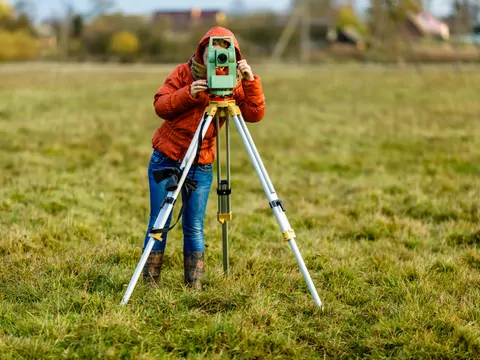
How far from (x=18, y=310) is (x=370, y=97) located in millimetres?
19739

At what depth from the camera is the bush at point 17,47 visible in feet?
218

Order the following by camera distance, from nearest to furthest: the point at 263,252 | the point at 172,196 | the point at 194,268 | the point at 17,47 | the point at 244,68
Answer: the point at 244,68 < the point at 172,196 < the point at 194,268 < the point at 263,252 < the point at 17,47

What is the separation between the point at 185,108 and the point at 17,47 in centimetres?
6991

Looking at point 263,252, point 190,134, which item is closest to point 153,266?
Result: point 190,134

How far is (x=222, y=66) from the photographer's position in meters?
4.18

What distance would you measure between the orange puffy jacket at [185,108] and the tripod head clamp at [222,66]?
9.1 inches

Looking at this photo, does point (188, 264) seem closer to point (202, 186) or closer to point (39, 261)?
point (202, 186)

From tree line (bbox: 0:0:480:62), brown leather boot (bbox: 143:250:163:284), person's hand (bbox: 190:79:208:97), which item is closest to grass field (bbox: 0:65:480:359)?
brown leather boot (bbox: 143:250:163:284)

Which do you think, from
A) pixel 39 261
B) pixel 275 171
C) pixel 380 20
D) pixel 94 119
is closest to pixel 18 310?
pixel 39 261

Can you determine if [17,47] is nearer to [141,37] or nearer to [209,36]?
[141,37]

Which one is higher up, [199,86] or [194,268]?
[199,86]

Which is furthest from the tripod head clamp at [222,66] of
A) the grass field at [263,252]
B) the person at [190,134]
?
the grass field at [263,252]

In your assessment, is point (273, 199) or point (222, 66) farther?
point (273, 199)

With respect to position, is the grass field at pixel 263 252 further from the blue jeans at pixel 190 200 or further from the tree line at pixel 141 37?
the tree line at pixel 141 37
